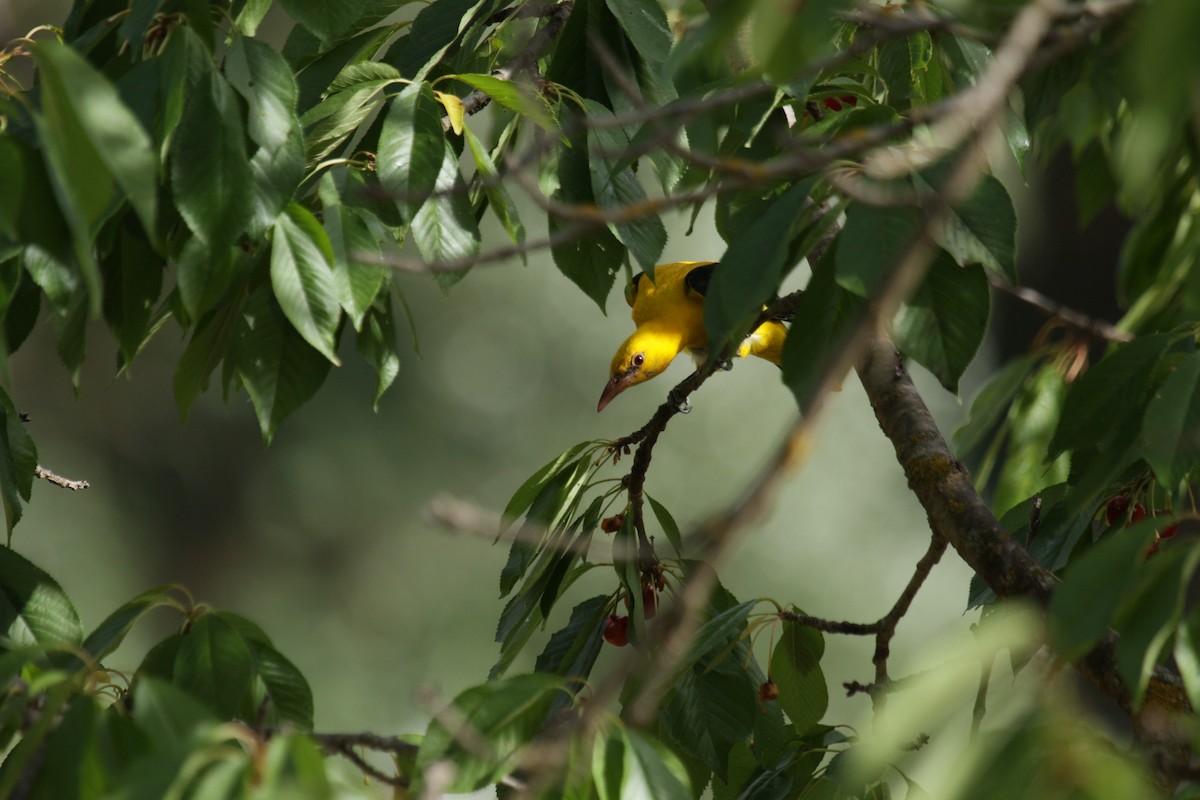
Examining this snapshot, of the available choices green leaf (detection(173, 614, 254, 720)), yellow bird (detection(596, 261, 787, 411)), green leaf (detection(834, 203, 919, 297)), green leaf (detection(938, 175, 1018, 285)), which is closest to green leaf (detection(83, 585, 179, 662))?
green leaf (detection(173, 614, 254, 720))

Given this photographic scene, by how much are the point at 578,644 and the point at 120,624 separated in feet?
1.96

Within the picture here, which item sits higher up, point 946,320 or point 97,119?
point 97,119

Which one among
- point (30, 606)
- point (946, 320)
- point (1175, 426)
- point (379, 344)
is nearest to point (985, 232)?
point (946, 320)

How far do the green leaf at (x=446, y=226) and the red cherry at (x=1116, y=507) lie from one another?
87 cm

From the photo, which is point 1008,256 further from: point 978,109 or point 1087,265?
point 1087,265

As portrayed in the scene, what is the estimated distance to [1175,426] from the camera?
1068mm

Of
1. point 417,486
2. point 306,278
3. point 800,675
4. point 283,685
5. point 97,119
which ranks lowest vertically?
point 417,486

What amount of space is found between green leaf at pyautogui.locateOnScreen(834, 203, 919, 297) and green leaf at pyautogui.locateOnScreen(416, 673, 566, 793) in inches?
14.8

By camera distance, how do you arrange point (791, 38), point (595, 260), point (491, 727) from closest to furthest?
point (791, 38)
point (491, 727)
point (595, 260)

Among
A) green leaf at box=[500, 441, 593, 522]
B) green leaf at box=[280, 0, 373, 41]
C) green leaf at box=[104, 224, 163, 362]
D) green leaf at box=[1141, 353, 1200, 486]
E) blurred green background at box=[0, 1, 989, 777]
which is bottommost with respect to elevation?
blurred green background at box=[0, 1, 989, 777]

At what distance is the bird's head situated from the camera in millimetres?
3094

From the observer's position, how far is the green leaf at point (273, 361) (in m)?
1.20

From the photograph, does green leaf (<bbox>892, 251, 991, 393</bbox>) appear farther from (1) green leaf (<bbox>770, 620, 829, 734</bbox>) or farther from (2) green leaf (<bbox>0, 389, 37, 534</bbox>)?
(2) green leaf (<bbox>0, 389, 37, 534</bbox>)

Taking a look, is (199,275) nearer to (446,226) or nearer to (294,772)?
(446,226)
